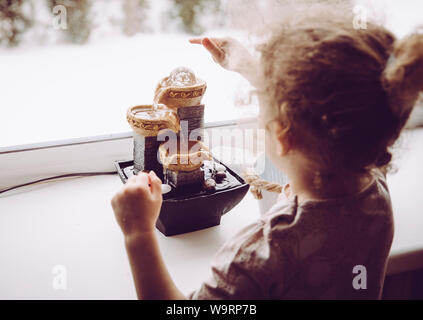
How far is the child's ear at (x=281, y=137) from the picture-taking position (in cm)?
51

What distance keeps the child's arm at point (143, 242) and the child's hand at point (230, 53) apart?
0.74ft

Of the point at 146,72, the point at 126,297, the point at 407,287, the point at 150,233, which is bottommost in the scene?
the point at 407,287

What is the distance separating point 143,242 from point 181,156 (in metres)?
0.21

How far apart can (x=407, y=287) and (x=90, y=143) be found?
2.45 ft

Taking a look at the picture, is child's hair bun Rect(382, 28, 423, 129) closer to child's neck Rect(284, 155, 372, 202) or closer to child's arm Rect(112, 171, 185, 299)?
child's neck Rect(284, 155, 372, 202)

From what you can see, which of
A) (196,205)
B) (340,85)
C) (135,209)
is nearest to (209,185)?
(196,205)

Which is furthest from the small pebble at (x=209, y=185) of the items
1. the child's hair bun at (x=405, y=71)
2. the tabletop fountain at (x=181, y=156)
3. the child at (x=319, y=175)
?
the child's hair bun at (x=405, y=71)

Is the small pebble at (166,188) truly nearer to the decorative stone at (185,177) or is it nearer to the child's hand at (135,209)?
the decorative stone at (185,177)

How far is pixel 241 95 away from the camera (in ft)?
1.97

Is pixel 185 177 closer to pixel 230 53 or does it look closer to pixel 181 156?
pixel 181 156

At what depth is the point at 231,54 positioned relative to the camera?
0.69 m

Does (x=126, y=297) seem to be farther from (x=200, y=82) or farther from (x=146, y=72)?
(x=146, y=72)

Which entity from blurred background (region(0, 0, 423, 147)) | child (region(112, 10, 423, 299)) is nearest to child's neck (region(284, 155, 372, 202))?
child (region(112, 10, 423, 299))
